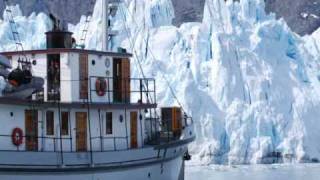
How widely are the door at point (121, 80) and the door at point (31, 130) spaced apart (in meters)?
2.30

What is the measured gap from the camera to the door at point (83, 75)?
50.6ft

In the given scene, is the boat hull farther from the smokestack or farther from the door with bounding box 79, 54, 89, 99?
the smokestack

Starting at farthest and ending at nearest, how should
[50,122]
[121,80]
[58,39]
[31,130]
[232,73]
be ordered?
[232,73], [121,80], [58,39], [50,122], [31,130]

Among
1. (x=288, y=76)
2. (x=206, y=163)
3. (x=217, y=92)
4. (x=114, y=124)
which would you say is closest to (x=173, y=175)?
(x=114, y=124)

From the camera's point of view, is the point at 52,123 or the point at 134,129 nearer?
the point at 52,123

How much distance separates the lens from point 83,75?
1549 cm

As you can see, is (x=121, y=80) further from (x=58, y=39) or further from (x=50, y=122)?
(x=50, y=122)

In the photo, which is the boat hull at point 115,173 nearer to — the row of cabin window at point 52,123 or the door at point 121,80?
the row of cabin window at point 52,123

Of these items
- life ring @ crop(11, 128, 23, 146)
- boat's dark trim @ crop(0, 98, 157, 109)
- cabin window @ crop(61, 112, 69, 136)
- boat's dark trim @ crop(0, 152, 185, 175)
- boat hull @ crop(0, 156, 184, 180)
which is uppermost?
boat's dark trim @ crop(0, 98, 157, 109)

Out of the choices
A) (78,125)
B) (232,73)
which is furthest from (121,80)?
(232,73)

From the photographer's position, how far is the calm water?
2581 cm

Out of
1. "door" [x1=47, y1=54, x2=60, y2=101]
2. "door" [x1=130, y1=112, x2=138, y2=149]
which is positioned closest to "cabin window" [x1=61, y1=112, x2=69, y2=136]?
"door" [x1=47, y1=54, x2=60, y2=101]

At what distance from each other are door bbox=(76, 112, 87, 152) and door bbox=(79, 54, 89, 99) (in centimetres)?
42

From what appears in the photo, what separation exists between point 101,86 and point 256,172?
13.5 meters
